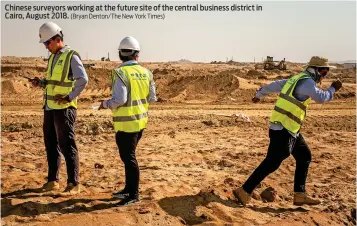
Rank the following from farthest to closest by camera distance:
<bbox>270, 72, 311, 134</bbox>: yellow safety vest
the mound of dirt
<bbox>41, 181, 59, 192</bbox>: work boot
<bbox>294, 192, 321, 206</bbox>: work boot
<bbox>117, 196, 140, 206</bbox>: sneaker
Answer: the mound of dirt → <bbox>294, 192, 321, 206</bbox>: work boot → <bbox>41, 181, 59, 192</bbox>: work boot → <bbox>270, 72, 311, 134</bbox>: yellow safety vest → <bbox>117, 196, 140, 206</bbox>: sneaker

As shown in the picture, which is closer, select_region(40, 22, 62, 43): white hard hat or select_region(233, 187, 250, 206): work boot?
select_region(40, 22, 62, 43): white hard hat

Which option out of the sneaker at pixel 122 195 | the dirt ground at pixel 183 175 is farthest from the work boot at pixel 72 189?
the sneaker at pixel 122 195

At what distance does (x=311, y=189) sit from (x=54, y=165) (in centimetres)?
366

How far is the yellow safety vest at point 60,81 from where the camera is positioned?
4691mm

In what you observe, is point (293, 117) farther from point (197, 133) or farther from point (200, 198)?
Result: point (197, 133)

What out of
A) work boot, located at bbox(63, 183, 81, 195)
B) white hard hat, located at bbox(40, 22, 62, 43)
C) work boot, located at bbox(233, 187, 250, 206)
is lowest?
work boot, located at bbox(233, 187, 250, 206)

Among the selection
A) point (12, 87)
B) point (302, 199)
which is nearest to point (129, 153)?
point (302, 199)

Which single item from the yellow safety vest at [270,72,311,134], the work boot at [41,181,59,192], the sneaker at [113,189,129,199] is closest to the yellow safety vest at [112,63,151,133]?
the sneaker at [113,189,129,199]

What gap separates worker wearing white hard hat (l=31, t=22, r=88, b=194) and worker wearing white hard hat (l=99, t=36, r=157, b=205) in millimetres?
556

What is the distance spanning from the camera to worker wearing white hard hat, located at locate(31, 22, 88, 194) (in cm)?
466

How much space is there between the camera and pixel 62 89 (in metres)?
4.75

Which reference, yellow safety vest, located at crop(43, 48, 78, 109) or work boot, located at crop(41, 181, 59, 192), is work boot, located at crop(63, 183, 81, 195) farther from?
yellow safety vest, located at crop(43, 48, 78, 109)

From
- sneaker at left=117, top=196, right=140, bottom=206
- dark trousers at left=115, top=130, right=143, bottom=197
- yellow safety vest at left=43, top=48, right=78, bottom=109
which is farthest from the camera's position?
yellow safety vest at left=43, top=48, right=78, bottom=109

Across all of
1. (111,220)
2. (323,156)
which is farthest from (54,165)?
(323,156)
